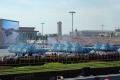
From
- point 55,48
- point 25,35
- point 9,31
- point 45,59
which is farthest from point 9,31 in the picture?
point 45,59

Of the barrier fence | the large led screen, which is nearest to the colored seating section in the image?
the large led screen

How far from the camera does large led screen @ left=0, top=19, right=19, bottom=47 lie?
7331 centimetres

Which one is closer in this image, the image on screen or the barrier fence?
the barrier fence

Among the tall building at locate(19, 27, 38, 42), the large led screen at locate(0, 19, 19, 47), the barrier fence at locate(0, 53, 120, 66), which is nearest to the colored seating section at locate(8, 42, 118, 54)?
the large led screen at locate(0, 19, 19, 47)

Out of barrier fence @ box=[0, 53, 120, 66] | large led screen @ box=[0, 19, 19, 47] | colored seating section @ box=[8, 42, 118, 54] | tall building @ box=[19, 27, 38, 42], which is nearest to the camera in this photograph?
barrier fence @ box=[0, 53, 120, 66]

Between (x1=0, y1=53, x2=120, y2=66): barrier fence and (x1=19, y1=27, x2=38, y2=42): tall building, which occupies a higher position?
(x1=19, y1=27, x2=38, y2=42): tall building

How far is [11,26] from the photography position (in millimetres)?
76500

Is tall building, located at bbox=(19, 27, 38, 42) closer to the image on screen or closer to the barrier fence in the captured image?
the image on screen

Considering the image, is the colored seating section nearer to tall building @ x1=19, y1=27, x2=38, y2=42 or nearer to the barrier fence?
tall building @ x1=19, y1=27, x2=38, y2=42

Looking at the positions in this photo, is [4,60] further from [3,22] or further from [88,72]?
[3,22]

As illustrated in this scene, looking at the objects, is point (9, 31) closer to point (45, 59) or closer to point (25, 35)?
point (25, 35)

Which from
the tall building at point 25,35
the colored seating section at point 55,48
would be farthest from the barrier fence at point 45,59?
the tall building at point 25,35

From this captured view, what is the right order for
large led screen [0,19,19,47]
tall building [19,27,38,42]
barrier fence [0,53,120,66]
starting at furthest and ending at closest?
tall building [19,27,38,42], large led screen [0,19,19,47], barrier fence [0,53,120,66]

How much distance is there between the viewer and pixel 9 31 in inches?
2921
